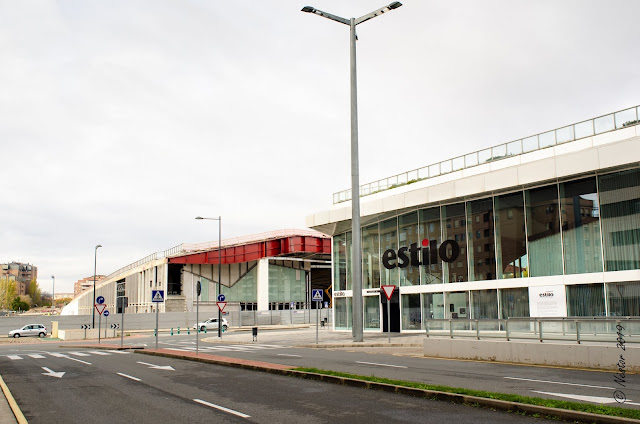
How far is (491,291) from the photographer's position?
31547mm

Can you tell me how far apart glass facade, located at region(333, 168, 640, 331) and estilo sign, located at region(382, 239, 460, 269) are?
0.07 m

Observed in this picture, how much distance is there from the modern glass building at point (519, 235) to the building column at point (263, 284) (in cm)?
3674

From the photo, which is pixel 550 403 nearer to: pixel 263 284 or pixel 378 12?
pixel 378 12

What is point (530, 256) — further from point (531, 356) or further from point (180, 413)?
point (180, 413)

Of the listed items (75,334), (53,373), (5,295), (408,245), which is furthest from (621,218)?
(5,295)

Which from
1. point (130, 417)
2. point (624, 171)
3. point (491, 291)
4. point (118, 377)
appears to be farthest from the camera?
point (491, 291)

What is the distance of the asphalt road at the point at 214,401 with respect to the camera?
9578 mm

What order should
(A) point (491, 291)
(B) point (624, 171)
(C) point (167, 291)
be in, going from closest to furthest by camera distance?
(B) point (624, 171)
(A) point (491, 291)
(C) point (167, 291)

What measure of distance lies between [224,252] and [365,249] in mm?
36463

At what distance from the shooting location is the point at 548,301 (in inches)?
1109

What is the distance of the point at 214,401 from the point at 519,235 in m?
22.9

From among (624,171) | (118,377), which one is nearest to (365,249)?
(624,171)

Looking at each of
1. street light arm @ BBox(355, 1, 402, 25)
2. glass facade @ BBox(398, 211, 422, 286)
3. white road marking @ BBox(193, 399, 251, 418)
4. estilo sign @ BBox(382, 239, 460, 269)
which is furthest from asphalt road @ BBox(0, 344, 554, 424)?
glass facade @ BBox(398, 211, 422, 286)

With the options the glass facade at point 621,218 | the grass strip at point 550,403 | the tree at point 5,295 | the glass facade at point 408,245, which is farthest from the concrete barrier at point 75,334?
the tree at point 5,295
